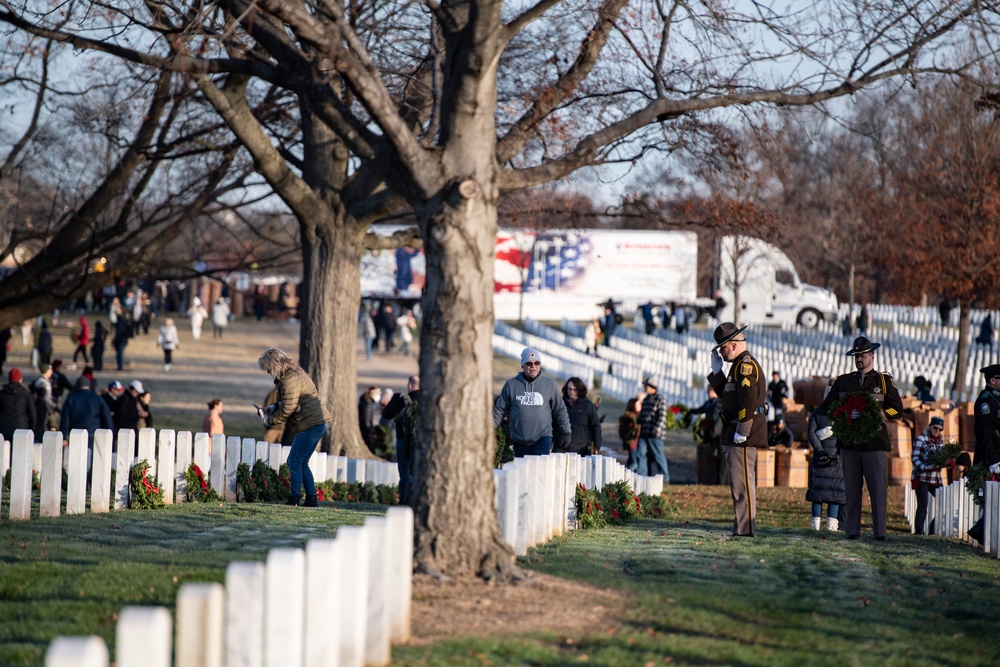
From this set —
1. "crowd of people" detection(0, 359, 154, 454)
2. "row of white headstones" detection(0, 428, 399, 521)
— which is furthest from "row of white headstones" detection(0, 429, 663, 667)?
"crowd of people" detection(0, 359, 154, 454)

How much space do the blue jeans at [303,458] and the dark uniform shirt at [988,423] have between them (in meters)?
5.91

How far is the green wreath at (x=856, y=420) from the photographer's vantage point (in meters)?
9.67

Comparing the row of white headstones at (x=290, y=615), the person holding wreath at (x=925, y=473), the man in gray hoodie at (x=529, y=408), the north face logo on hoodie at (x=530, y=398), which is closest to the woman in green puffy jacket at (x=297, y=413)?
the man in gray hoodie at (x=529, y=408)

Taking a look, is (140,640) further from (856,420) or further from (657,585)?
(856,420)

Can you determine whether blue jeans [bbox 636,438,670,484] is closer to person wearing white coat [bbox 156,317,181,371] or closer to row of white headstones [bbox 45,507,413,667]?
row of white headstones [bbox 45,507,413,667]

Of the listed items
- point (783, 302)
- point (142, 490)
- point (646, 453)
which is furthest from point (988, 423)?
point (783, 302)

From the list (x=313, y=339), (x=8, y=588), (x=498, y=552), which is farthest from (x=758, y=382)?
(x=313, y=339)

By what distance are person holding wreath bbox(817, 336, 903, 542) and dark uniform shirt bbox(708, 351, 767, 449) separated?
757 mm

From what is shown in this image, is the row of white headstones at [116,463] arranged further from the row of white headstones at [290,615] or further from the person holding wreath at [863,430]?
the person holding wreath at [863,430]

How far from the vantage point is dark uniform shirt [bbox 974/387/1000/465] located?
33.6 ft

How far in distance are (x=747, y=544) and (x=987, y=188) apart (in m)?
21.7

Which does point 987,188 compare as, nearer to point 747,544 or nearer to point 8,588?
point 747,544

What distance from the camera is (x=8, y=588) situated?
619 centimetres

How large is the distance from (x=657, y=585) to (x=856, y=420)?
3795 millimetres
